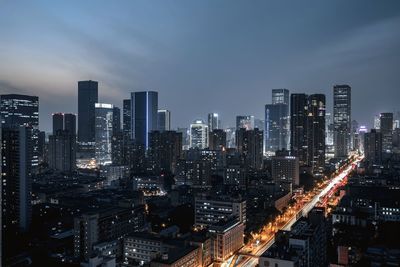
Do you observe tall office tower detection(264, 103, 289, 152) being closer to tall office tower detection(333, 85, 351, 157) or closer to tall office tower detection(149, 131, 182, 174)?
tall office tower detection(333, 85, 351, 157)

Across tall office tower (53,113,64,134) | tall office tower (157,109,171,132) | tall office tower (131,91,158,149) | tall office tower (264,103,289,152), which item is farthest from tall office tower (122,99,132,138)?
tall office tower (264,103,289,152)

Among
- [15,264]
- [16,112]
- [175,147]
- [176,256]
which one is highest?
[16,112]

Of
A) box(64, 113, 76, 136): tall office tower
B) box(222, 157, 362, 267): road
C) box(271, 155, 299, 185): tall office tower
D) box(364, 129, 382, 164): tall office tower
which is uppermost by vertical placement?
box(64, 113, 76, 136): tall office tower

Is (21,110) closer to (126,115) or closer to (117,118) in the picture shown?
(126,115)

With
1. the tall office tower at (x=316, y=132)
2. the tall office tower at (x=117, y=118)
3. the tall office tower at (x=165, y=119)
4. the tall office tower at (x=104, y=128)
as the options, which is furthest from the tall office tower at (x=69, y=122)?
the tall office tower at (x=316, y=132)

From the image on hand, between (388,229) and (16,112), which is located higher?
(16,112)

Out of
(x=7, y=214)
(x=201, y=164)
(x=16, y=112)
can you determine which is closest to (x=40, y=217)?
(x=7, y=214)

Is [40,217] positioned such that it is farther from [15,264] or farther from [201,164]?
[201,164]
